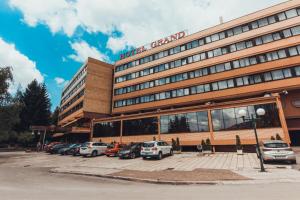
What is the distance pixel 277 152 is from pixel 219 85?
20318mm

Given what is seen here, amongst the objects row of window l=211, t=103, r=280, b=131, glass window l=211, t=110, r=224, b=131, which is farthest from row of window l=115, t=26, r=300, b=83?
glass window l=211, t=110, r=224, b=131

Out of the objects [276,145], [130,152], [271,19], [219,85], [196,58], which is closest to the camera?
[276,145]

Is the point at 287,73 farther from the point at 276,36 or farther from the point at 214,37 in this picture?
the point at 214,37

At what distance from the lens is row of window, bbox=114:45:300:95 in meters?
28.8

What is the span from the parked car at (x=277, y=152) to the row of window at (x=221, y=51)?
22.0 metres

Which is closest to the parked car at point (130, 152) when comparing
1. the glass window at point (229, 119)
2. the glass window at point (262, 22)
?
the glass window at point (229, 119)

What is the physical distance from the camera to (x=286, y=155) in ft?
45.7

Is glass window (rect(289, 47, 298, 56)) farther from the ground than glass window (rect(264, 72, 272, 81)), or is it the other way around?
glass window (rect(289, 47, 298, 56))

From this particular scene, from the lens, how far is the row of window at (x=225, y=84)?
92.5 ft

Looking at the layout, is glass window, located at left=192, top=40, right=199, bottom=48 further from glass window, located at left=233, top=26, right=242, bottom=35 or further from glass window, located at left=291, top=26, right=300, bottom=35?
glass window, located at left=291, top=26, right=300, bottom=35

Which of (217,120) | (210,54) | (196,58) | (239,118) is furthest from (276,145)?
(196,58)

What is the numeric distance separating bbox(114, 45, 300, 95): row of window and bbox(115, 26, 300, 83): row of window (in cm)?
210

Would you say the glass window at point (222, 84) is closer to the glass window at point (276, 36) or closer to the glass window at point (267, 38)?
the glass window at point (267, 38)

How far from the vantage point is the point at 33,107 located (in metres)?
55.4
